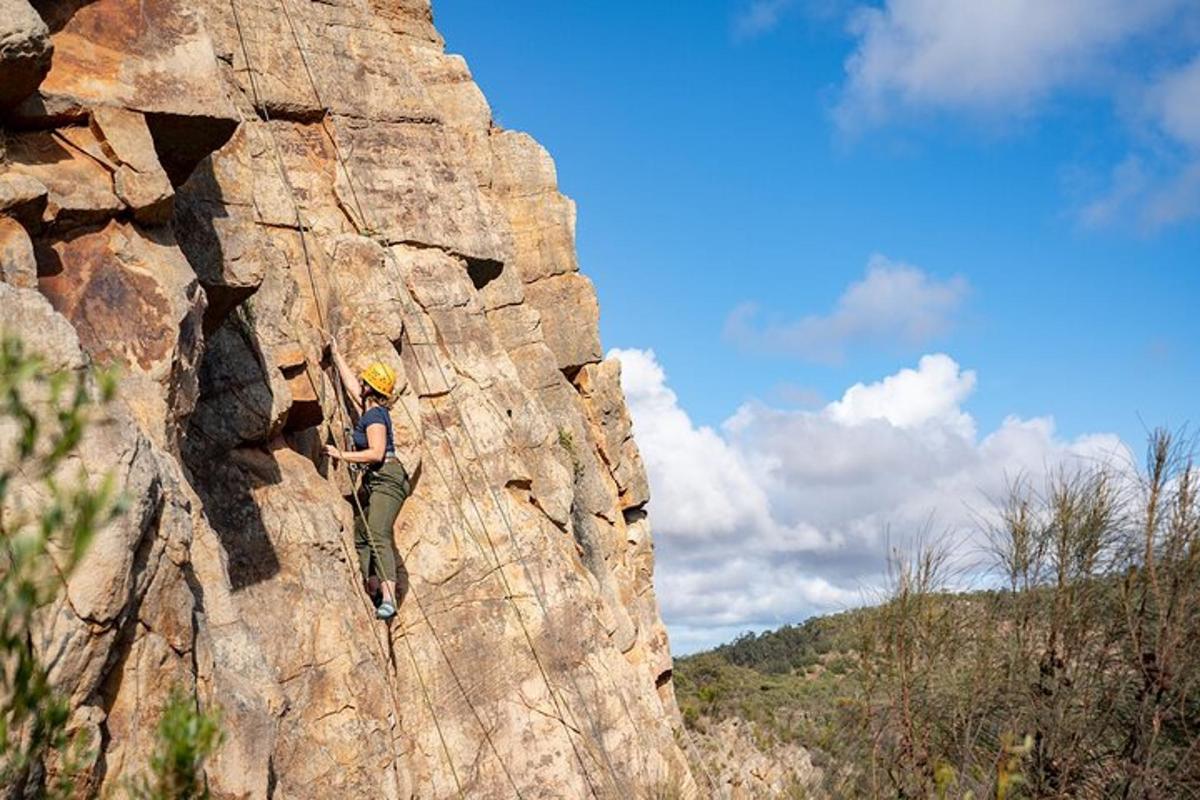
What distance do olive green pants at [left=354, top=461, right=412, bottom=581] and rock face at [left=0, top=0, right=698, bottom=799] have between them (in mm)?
340

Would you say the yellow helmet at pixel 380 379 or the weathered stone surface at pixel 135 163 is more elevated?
the weathered stone surface at pixel 135 163

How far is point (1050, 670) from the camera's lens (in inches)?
566

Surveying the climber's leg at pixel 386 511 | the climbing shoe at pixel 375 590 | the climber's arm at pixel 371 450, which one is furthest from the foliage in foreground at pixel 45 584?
the climbing shoe at pixel 375 590

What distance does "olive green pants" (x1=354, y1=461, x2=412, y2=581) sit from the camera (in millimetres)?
9711

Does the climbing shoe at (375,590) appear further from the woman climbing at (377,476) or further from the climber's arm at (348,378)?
the climber's arm at (348,378)

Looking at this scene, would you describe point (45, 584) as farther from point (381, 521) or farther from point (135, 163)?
point (381, 521)

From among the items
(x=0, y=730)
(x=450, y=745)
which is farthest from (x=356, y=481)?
(x=0, y=730)

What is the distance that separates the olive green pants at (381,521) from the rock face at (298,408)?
0.34m

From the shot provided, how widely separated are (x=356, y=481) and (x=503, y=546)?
1.70m

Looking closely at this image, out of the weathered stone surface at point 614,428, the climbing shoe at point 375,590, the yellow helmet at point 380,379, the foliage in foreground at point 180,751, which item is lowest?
the foliage in foreground at point 180,751

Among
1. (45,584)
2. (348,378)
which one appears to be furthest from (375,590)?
(45,584)

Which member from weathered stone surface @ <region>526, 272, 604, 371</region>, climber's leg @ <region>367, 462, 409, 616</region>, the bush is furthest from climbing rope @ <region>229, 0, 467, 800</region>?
weathered stone surface @ <region>526, 272, 604, 371</region>

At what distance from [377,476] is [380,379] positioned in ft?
2.75

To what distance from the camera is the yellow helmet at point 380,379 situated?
10039 millimetres
